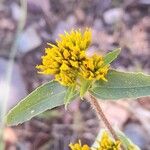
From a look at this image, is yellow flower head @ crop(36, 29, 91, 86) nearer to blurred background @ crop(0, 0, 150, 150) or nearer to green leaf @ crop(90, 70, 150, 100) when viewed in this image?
green leaf @ crop(90, 70, 150, 100)

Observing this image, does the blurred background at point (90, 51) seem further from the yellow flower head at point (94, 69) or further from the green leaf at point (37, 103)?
the yellow flower head at point (94, 69)

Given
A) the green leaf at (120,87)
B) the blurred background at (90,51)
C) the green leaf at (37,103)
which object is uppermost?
the blurred background at (90,51)

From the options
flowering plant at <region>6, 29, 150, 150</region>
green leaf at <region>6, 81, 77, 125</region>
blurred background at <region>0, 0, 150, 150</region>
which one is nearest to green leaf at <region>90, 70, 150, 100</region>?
flowering plant at <region>6, 29, 150, 150</region>

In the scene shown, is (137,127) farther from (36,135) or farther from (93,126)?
(36,135)

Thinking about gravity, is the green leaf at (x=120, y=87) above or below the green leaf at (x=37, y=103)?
below

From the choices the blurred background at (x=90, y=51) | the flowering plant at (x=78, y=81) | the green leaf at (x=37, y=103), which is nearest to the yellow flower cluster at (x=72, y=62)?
the flowering plant at (x=78, y=81)

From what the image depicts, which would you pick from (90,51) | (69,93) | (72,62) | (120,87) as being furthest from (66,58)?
(90,51)

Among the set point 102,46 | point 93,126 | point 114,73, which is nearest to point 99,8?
point 102,46
